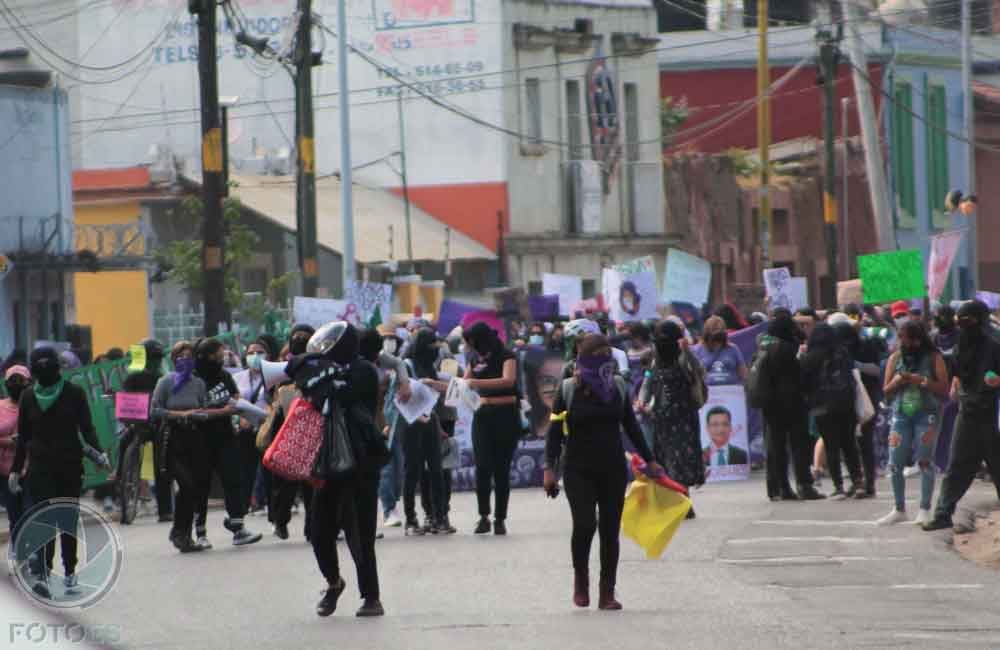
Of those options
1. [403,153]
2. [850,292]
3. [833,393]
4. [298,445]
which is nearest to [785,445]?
[833,393]

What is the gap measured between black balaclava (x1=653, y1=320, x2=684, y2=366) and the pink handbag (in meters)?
6.23

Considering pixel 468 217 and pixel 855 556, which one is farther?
pixel 468 217

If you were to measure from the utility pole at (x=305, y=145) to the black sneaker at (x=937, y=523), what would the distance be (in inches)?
626

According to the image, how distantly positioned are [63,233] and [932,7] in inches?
1316

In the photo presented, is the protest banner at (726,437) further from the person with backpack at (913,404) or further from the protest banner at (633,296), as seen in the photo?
the protest banner at (633,296)

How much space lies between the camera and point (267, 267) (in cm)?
4688

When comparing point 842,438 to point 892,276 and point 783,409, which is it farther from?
point 892,276

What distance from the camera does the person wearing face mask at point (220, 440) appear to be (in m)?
17.1

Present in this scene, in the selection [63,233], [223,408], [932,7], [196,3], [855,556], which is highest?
[932,7]

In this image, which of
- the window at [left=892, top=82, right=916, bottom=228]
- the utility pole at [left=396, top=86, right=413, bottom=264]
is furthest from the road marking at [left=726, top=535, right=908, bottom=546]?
the window at [left=892, top=82, right=916, bottom=228]

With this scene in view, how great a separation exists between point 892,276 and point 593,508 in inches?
744

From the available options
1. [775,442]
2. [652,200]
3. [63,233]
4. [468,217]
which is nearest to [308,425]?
[775,442]

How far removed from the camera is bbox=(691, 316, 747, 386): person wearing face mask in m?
20.7

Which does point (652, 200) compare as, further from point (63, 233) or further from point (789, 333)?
point (789, 333)
